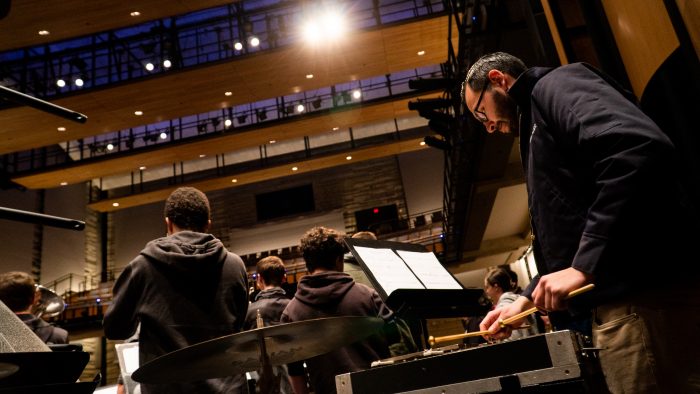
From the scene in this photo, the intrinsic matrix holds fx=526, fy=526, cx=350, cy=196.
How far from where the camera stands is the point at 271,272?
3918mm

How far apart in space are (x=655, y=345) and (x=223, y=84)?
9.94 meters

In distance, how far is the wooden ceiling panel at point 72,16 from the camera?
8000 millimetres

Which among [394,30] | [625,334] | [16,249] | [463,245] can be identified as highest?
[394,30]

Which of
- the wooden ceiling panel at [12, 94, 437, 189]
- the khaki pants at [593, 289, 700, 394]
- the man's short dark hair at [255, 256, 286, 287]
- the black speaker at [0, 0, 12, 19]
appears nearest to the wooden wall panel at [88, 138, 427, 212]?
the wooden ceiling panel at [12, 94, 437, 189]

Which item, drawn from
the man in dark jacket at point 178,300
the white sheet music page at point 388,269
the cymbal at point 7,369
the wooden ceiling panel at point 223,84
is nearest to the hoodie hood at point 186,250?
the man in dark jacket at point 178,300

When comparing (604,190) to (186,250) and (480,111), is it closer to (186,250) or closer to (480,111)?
(480,111)

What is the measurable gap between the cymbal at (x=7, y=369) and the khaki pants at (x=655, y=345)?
1.32 m

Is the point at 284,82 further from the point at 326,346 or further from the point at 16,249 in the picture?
the point at 326,346

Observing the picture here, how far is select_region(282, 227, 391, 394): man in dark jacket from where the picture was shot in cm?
273

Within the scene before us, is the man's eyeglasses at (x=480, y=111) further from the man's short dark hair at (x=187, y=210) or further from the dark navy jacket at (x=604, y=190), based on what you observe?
the man's short dark hair at (x=187, y=210)

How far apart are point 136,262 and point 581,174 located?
1781 millimetres

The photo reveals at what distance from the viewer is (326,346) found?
74.5 inches

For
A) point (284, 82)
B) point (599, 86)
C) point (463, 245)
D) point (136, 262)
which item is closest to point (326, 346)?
point (136, 262)

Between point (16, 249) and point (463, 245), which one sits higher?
point (16, 249)
